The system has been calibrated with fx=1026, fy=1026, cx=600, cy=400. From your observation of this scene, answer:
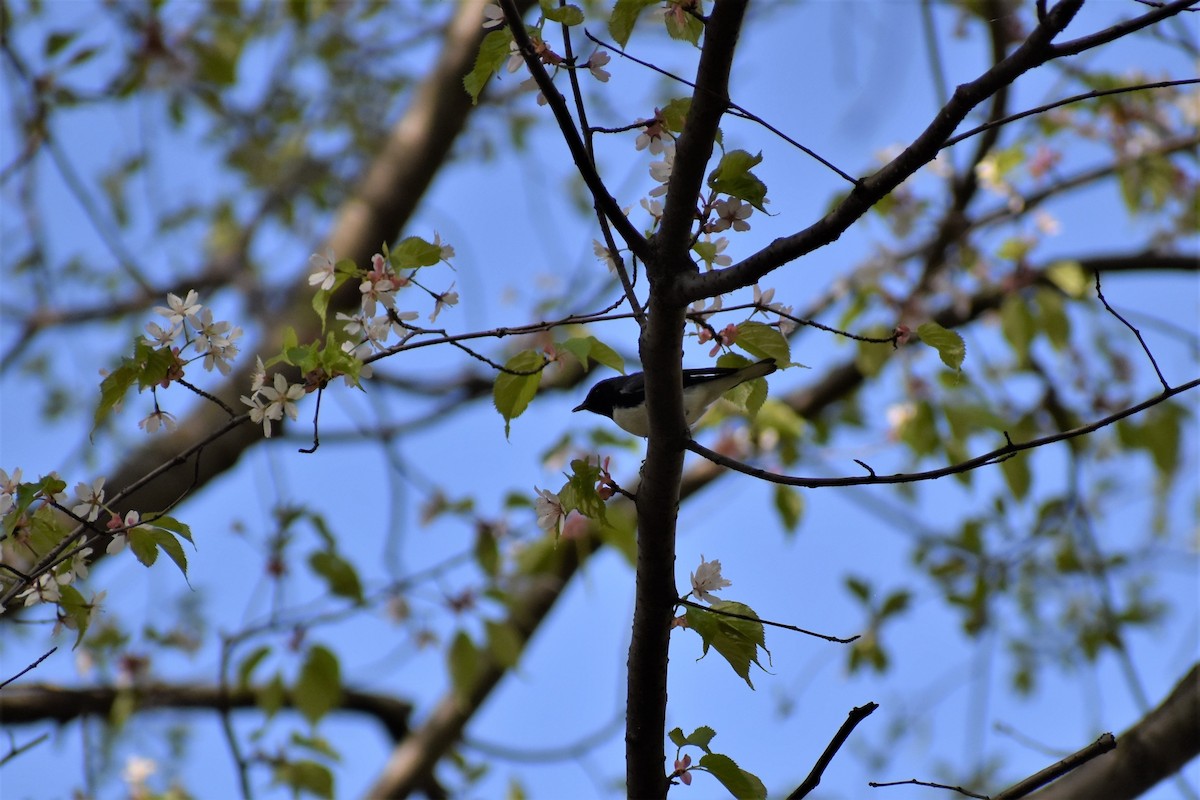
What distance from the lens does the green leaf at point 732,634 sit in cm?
180

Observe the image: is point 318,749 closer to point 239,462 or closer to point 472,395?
point 239,462

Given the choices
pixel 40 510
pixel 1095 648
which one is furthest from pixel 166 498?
pixel 1095 648

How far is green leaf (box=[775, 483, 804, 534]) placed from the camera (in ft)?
15.1

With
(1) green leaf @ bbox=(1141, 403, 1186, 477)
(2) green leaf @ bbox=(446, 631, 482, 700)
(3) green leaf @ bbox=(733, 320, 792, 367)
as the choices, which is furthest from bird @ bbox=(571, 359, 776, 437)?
(1) green leaf @ bbox=(1141, 403, 1186, 477)

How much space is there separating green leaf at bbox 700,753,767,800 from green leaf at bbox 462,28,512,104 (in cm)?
129

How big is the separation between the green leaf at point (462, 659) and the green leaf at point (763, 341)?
2929 mm

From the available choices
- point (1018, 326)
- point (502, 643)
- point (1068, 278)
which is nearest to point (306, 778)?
point (502, 643)

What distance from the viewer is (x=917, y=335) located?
199cm

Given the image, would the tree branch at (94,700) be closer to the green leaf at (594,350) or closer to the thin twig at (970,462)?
the green leaf at (594,350)

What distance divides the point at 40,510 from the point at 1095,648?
5620mm

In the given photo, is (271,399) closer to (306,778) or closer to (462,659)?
(306,778)

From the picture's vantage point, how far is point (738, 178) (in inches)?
70.0

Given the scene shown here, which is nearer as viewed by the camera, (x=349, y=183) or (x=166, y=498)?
(x=166, y=498)

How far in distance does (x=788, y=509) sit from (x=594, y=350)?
9.35ft
